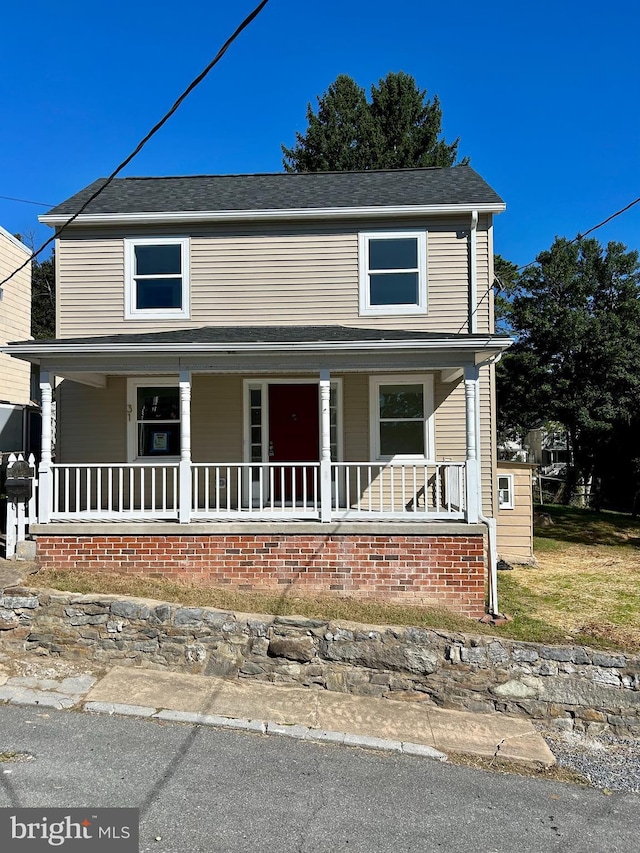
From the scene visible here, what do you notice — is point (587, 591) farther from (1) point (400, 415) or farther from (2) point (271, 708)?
(2) point (271, 708)

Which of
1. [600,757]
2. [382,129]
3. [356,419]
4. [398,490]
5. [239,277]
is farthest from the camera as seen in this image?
[382,129]

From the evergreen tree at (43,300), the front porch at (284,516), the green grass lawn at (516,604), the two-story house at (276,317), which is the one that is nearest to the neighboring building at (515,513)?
the green grass lawn at (516,604)

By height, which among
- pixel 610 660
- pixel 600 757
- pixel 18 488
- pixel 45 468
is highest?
pixel 45 468

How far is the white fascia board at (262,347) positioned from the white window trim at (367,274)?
7.26ft

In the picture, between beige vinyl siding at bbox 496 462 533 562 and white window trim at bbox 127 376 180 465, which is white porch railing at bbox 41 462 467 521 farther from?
beige vinyl siding at bbox 496 462 533 562

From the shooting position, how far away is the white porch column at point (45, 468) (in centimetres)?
766

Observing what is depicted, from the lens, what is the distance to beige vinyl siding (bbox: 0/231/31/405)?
1489 centimetres

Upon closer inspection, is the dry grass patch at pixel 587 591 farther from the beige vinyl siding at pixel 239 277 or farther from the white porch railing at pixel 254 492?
the beige vinyl siding at pixel 239 277

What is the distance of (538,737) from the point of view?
19.0ft

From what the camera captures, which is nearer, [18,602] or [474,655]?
[474,655]

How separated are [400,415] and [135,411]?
458cm

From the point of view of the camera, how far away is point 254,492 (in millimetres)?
10000

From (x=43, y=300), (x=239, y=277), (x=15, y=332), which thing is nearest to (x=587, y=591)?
(x=239, y=277)

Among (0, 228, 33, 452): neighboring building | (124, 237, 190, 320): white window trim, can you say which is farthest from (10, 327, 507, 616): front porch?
(0, 228, 33, 452): neighboring building
